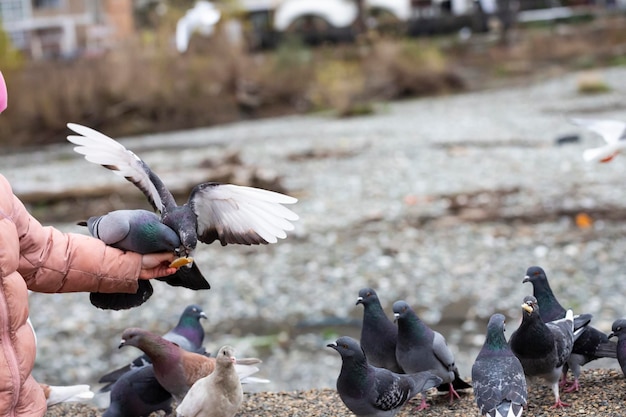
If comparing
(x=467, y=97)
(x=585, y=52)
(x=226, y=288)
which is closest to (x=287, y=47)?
(x=467, y=97)

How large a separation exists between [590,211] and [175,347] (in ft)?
25.8

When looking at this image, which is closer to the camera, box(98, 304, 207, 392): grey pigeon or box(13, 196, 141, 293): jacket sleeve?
box(13, 196, 141, 293): jacket sleeve

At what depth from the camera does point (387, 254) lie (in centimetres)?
957

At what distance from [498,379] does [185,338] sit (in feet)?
5.23

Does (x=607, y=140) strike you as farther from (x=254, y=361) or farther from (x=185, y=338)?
(x=185, y=338)

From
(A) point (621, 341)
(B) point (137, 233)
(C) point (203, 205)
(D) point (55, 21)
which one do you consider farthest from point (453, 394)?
(D) point (55, 21)

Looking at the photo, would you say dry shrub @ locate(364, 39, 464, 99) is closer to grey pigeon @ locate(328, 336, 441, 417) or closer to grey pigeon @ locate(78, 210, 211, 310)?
grey pigeon @ locate(328, 336, 441, 417)

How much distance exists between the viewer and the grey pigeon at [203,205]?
3.23 meters

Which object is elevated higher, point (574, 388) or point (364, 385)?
point (364, 385)

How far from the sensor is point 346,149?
17.1 metres

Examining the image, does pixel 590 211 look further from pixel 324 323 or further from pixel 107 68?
pixel 107 68

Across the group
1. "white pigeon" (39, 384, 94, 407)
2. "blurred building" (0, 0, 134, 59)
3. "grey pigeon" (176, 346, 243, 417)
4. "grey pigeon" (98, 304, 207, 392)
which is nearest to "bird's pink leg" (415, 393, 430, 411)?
"grey pigeon" (176, 346, 243, 417)

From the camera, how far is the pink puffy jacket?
292cm

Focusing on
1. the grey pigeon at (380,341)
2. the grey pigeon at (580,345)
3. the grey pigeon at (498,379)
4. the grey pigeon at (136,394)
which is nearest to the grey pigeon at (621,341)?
the grey pigeon at (580,345)
